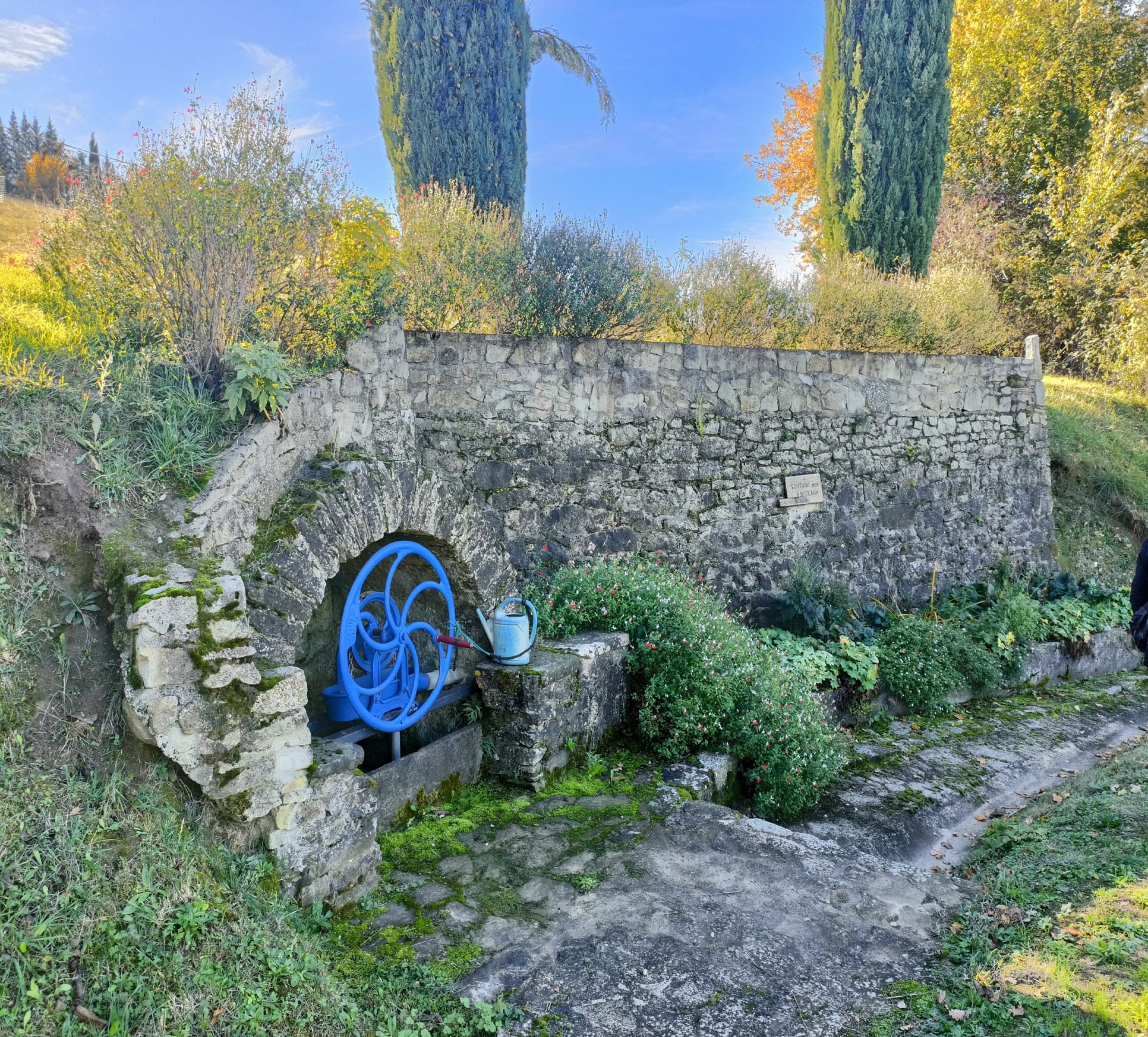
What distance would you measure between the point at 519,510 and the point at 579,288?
7.10ft

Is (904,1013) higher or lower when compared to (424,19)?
lower

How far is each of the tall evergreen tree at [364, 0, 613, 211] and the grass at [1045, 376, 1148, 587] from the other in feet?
29.8

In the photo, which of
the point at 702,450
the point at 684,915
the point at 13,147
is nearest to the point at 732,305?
the point at 702,450

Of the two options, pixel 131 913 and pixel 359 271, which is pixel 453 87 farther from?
pixel 131 913

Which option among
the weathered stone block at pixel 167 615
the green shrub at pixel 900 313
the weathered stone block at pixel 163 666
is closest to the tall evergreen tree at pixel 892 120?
the green shrub at pixel 900 313

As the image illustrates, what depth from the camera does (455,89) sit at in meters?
10.8

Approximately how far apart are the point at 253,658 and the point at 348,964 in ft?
4.07

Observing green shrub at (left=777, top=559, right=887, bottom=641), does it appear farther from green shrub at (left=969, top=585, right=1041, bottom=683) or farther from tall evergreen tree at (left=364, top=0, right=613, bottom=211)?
tall evergreen tree at (left=364, top=0, right=613, bottom=211)

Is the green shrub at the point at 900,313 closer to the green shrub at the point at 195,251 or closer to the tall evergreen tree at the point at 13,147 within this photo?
the green shrub at the point at 195,251

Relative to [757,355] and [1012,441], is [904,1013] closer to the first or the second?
[757,355]

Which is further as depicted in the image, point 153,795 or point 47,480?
point 47,480

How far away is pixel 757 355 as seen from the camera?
316 inches

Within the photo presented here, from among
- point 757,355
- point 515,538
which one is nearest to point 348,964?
point 515,538

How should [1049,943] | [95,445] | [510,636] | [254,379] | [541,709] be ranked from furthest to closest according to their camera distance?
1. [510,636]
2. [541,709]
3. [254,379]
4. [95,445]
5. [1049,943]
